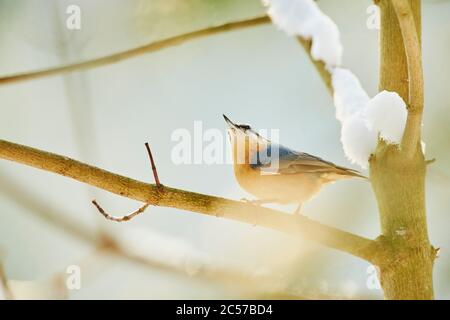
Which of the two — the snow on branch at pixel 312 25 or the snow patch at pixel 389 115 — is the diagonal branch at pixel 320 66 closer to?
the snow on branch at pixel 312 25

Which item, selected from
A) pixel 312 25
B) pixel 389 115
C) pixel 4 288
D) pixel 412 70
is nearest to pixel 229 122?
pixel 312 25

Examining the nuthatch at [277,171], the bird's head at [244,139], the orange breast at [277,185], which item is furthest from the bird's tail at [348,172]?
the bird's head at [244,139]

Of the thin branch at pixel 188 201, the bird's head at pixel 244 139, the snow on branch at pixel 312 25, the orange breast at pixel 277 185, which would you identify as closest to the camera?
the thin branch at pixel 188 201

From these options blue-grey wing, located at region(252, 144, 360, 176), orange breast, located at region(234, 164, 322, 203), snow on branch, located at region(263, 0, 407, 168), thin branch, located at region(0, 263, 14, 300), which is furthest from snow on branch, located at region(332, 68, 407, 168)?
thin branch, located at region(0, 263, 14, 300)

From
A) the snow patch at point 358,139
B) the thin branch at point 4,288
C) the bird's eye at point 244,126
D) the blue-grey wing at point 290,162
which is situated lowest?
the thin branch at point 4,288

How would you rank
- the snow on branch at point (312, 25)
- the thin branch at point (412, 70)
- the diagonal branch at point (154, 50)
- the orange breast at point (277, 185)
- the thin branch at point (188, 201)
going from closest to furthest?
the thin branch at point (412, 70)
the thin branch at point (188, 201)
the diagonal branch at point (154, 50)
the snow on branch at point (312, 25)
the orange breast at point (277, 185)
